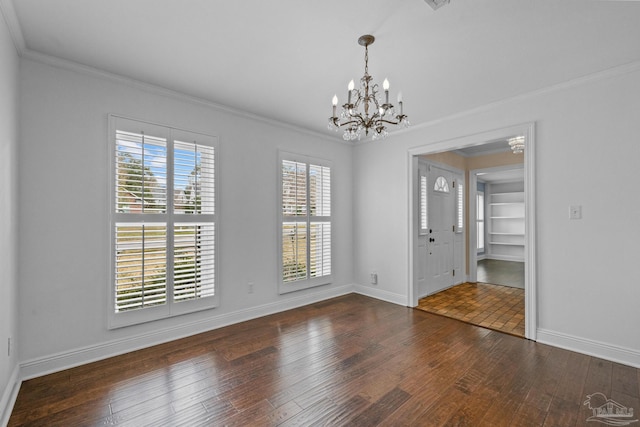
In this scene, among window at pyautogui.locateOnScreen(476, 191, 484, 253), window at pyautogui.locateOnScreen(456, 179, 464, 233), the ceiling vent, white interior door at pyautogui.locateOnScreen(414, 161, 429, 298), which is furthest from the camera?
window at pyautogui.locateOnScreen(476, 191, 484, 253)

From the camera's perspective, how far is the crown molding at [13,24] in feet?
6.21

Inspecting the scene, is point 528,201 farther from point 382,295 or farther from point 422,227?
point 382,295

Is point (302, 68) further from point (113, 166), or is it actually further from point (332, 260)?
point (332, 260)

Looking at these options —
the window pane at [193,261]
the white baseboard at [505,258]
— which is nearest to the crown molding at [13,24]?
the window pane at [193,261]

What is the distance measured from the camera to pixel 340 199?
16.6 feet

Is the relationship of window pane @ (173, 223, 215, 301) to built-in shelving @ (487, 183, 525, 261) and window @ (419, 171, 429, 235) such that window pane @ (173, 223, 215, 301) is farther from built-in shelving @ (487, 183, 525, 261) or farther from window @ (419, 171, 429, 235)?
built-in shelving @ (487, 183, 525, 261)

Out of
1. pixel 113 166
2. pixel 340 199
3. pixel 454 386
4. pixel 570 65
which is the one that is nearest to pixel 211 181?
pixel 113 166

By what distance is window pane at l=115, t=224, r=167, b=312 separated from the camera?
283cm

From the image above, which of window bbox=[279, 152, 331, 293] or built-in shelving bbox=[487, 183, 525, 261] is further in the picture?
built-in shelving bbox=[487, 183, 525, 261]

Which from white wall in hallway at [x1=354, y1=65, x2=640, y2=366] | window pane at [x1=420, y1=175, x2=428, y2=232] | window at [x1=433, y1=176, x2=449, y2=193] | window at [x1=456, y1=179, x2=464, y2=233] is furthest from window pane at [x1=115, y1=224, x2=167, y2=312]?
window at [x1=456, y1=179, x2=464, y2=233]

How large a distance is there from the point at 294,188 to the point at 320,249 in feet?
3.51

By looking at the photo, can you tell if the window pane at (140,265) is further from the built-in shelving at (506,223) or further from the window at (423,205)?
the built-in shelving at (506,223)

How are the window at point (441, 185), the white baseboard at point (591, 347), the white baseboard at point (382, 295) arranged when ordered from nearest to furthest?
the white baseboard at point (591, 347)
the white baseboard at point (382, 295)
the window at point (441, 185)

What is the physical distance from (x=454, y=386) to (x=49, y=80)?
4.24 metres
